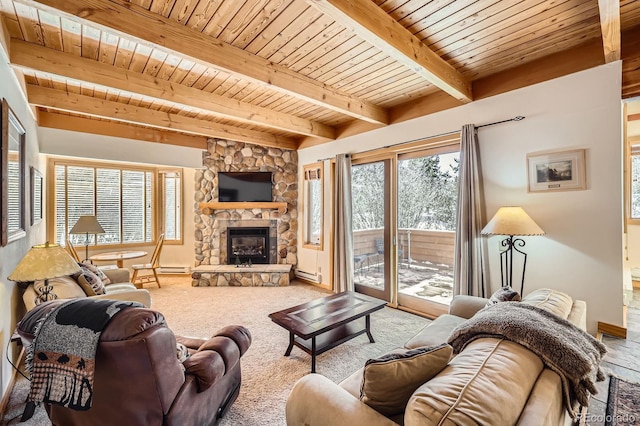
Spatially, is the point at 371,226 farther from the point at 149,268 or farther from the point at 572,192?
the point at 149,268

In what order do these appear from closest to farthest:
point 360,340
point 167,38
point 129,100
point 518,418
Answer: point 518,418 < point 167,38 < point 360,340 < point 129,100

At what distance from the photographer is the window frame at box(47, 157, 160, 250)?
4.83 m

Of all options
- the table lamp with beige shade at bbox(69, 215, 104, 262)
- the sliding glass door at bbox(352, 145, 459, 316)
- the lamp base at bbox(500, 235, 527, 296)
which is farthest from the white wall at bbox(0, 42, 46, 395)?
the lamp base at bbox(500, 235, 527, 296)

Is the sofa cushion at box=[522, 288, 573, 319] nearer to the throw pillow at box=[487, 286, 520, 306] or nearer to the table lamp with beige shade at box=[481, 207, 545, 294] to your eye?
the throw pillow at box=[487, 286, 520, 306]

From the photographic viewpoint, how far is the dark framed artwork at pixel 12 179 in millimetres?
2039

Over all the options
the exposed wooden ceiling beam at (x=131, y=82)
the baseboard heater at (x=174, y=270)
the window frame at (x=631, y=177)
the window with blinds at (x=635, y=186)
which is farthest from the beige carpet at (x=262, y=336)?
the window with blinds at (x=635, y=186)

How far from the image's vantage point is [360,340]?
3.05m

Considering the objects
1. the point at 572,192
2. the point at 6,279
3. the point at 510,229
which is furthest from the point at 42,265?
the point at 572,192

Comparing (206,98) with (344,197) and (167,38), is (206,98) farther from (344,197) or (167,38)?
(344,197)

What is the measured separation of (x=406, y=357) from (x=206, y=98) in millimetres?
3480

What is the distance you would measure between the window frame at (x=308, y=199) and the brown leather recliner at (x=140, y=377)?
378cm

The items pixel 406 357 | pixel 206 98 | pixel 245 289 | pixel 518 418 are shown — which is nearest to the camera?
pixel 518 418

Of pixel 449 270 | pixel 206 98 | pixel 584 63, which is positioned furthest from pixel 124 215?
pixel 584 63

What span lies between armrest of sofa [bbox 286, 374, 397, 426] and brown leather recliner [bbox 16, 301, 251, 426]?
1.84ft
